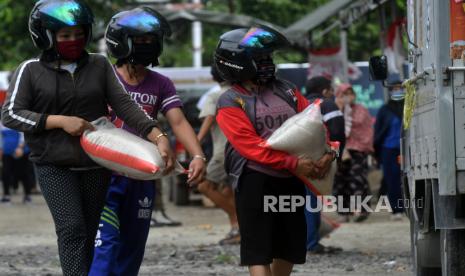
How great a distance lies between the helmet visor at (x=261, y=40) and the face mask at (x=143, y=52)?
63 centimetres

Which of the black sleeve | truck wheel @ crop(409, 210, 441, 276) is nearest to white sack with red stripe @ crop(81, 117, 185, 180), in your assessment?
the black sleeve

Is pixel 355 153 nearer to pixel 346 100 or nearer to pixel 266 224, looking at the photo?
pixel 346 100

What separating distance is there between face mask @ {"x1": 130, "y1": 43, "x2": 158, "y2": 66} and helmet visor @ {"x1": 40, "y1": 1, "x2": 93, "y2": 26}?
605 mm

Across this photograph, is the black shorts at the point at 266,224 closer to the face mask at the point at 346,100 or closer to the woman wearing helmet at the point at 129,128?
the woman wearing helmet at the point at 129,128

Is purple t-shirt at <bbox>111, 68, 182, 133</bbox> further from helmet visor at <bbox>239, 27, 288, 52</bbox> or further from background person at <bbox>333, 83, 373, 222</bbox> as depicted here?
background person at <bbox>333, 83, 373, 222</bbox>

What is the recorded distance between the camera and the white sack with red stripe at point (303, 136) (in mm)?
6898

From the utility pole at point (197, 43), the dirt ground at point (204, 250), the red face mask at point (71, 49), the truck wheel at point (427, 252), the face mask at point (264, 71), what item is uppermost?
the utility pole at point (197, 43)

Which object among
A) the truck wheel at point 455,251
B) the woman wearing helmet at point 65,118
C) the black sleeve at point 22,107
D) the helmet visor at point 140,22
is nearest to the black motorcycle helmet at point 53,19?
the woman wearing helmet at point 65,118

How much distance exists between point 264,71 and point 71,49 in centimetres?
115

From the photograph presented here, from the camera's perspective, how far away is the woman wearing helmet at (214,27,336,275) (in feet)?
23.1

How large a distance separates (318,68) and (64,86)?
43.9 ft

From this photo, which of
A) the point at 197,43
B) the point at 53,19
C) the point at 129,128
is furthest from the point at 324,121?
the point at 197,43

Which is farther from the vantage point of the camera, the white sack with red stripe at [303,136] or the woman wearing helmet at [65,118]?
the white sack with red stripe at [303,136]

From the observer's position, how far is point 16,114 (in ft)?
22.3
